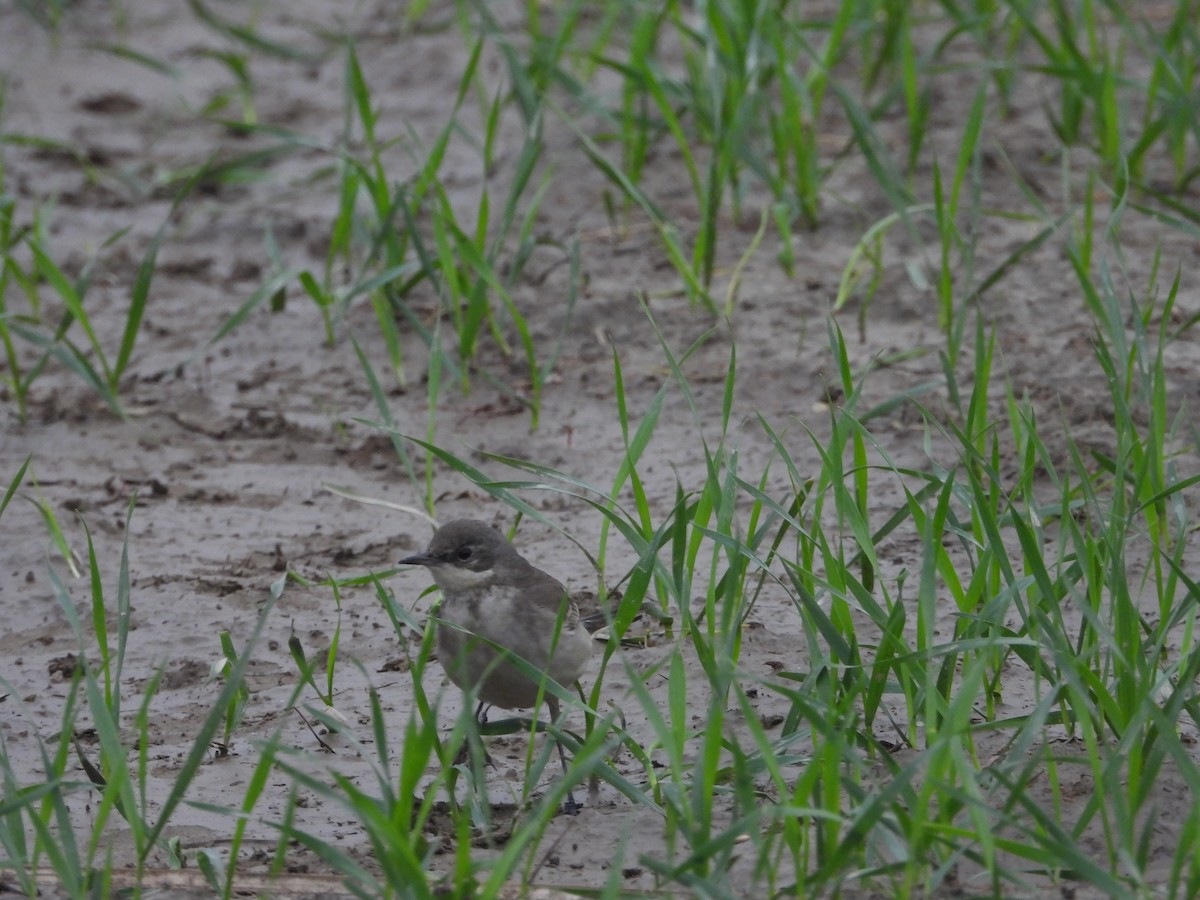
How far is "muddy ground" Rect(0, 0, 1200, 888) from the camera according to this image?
4426mm

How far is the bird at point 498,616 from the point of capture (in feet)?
13.3

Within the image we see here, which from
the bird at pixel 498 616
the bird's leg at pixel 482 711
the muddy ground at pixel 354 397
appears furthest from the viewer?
the muddy ground at pixel 354 397

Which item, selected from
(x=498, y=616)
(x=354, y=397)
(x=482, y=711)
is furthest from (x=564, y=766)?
(x=354, y=397)

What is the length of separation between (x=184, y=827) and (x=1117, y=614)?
207cm

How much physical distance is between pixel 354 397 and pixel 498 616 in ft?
6.88

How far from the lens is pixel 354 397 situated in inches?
239

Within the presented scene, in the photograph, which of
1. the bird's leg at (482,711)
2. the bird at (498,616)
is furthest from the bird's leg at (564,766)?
the bird's leg at (482,711)

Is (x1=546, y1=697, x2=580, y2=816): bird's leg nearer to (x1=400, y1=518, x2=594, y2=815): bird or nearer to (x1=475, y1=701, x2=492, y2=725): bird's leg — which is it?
(x1=400, y1=518, x2=594, y2=815): bird

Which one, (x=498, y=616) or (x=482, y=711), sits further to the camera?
(x=482, y=711)

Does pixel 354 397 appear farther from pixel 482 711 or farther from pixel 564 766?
pixel 564 766

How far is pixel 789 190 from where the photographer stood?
6.83m

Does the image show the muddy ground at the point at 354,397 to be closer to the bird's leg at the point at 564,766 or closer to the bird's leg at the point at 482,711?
the bird's leg at the point at 564,766

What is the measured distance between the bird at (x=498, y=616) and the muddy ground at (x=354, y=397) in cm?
22

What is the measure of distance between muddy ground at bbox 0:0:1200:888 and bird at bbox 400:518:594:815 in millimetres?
219
